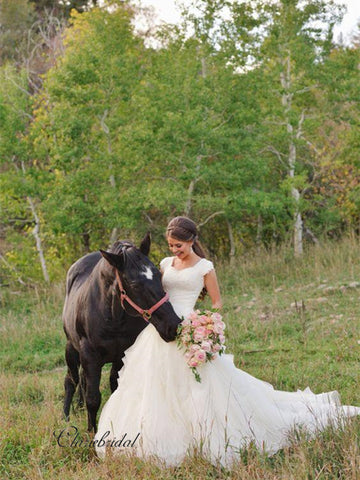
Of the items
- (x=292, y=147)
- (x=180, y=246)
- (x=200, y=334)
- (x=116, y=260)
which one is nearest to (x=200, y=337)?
(x=200, y=334)

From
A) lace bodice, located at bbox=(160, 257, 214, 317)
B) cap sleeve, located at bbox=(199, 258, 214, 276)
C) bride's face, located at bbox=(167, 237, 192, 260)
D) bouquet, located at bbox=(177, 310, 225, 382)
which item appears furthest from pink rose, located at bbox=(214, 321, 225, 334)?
bride's face, located at bbox=(167, 237, 192, 260)

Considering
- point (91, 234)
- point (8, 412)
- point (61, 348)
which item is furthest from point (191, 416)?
point (91, 234)

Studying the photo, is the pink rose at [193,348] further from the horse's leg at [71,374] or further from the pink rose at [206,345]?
the horse's leg at [71,374]

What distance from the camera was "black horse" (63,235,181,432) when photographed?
415 centimetres

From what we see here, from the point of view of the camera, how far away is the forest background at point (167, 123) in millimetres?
12078

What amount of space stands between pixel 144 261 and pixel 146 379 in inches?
36.0

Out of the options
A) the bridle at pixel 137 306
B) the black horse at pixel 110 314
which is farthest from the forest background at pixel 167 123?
the bridle at pixel 137 306

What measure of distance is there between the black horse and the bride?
0.27 metres

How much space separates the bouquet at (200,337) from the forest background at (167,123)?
7.60 m

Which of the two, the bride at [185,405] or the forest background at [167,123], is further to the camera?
the forest background at [167,123]

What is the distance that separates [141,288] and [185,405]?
94 centimetres

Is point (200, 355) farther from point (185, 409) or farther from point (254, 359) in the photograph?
point (254, 359)

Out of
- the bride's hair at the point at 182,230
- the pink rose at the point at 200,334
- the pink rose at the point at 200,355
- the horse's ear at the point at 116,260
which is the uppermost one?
the bride's hair at the point at 182,230

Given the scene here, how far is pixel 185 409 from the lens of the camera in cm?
414
